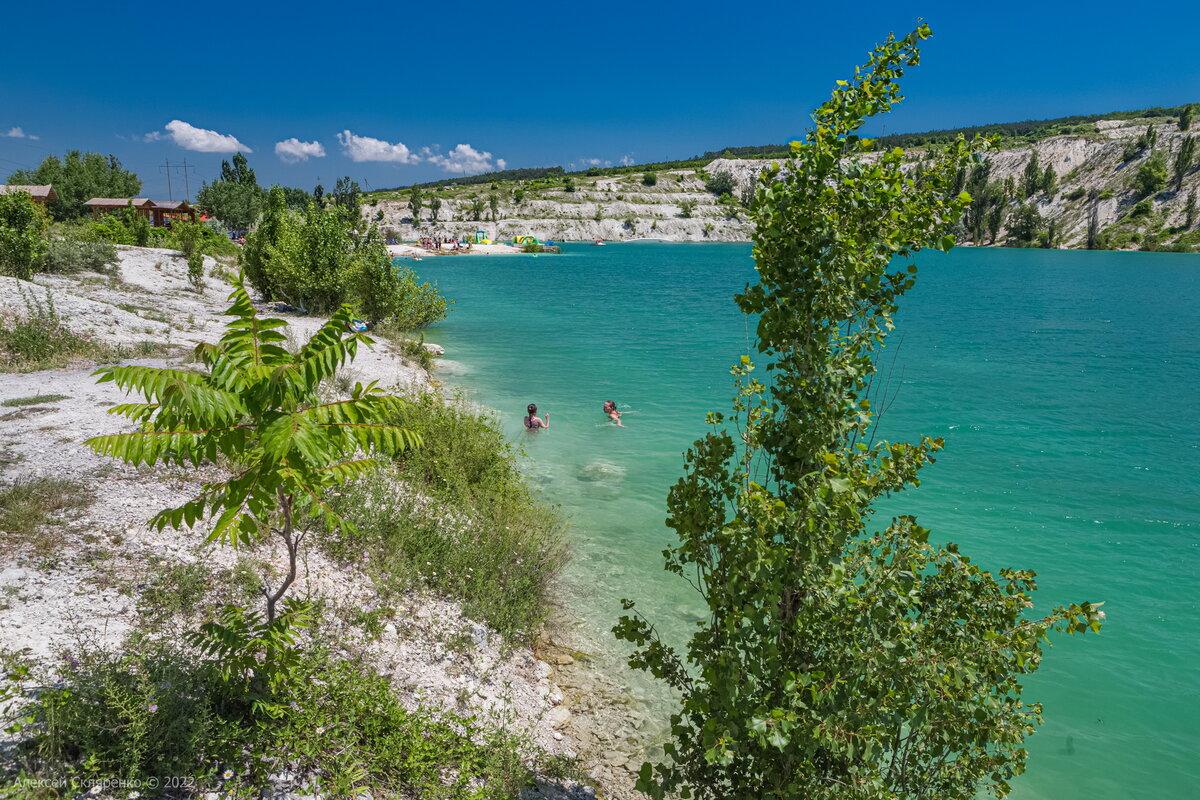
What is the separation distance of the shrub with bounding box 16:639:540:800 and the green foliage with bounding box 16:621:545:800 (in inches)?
0.4

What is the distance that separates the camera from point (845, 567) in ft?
14.4

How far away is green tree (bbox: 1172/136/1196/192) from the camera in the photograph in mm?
141875

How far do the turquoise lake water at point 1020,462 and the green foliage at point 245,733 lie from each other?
11.6ft

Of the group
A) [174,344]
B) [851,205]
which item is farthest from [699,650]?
[174,344]

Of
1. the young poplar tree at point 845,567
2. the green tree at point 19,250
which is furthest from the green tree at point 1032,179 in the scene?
the young poplar tree at point 845,567

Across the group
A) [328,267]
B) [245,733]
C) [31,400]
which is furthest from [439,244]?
[245,733]

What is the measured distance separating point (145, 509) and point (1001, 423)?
26381 mm

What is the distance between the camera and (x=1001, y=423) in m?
24.1

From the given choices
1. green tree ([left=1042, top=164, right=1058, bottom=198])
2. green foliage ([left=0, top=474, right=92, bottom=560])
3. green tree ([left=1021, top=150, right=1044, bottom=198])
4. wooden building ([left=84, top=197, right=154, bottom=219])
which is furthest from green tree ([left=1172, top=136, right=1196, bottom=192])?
wooden building ([left=84, top=197, right=154, bottom=219])

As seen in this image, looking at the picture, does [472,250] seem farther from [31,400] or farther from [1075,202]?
[1075,202]

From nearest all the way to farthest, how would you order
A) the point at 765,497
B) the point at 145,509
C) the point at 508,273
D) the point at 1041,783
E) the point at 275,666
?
the point at 765,497, the point at 275,666, the point at 1041,783, the point at 145,509, the point at 508,273

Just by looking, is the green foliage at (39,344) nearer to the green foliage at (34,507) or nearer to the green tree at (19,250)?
the green tree at (19,250)

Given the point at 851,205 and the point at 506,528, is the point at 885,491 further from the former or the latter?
the point at 506,528

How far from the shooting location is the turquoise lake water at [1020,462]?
966cm
